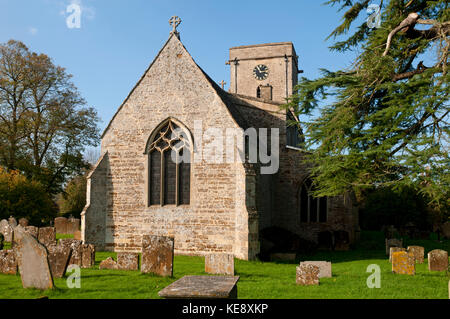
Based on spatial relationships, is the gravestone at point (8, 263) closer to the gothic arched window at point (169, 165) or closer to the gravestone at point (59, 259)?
the gravestone at point (59, 259)

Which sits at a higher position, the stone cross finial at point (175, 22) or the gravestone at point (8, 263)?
the stone cross finial at point (175, 22)

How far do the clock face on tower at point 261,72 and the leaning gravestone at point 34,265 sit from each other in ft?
90.8

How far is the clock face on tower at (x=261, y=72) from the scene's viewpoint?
109 feet

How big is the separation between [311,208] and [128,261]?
10664 millimetres

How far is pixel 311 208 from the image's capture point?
18.8 metres

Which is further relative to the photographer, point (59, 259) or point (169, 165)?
point (169, 165)

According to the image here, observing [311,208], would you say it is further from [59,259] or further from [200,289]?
[200,289]

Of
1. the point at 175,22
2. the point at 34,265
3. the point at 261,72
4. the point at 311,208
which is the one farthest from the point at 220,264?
the point at 261,72

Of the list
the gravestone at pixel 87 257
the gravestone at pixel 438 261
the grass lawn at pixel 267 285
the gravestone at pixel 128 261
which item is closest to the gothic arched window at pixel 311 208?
the grass lawn at pixel 267 285

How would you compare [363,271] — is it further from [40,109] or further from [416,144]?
[40,109]

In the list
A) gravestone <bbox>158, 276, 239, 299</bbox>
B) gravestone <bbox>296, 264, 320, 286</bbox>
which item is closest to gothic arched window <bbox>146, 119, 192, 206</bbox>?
gravestone <bbox>296, 264, 320, 286</bbox>

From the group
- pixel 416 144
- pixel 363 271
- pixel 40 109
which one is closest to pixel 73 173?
pixel 40 109

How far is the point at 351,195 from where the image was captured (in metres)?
18.5

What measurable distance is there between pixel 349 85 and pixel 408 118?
67.9 inches
